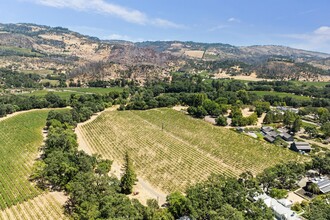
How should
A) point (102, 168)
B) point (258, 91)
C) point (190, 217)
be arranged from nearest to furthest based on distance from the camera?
1. point (190, 217)
2. point (102, 168)
3. point (258, 91)

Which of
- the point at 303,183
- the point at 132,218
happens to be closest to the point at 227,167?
the point at 303,183

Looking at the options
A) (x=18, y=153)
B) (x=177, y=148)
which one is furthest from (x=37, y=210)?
(x=177, y=148)

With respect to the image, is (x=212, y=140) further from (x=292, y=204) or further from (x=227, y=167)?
(x=292, y=204)

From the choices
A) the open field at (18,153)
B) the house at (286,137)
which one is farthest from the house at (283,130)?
the open field at (18,153)

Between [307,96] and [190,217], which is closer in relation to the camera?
[190,217]

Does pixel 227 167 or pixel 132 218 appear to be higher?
pixel 132 218
